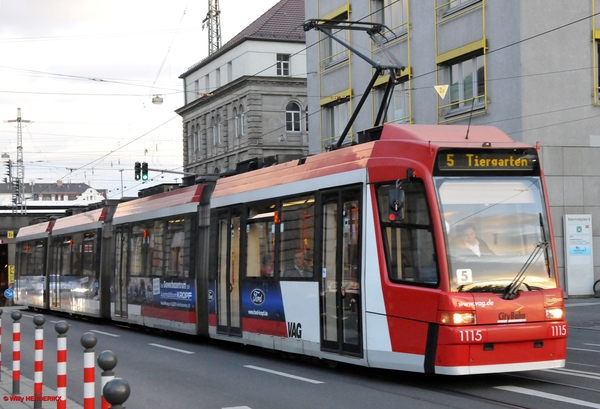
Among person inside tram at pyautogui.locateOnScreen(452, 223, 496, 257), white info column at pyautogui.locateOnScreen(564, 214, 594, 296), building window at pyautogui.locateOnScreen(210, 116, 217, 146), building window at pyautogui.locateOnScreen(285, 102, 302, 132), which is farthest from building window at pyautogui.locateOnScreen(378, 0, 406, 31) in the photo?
building window at pyautogui.locateOnScreen(210, 116, 217, 146)

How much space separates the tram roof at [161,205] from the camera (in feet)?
59.7

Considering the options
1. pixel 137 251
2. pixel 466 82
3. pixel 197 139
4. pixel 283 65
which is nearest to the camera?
pixel 137 251

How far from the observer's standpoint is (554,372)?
38.9 ft

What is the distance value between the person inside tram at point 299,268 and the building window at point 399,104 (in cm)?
1998

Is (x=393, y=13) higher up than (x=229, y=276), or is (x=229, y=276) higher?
(x=393, y=13)

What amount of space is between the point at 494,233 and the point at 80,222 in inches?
752

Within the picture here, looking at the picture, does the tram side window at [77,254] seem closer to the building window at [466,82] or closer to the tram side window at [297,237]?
the building window at [466,82]

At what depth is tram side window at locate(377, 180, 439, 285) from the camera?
10.6 meters

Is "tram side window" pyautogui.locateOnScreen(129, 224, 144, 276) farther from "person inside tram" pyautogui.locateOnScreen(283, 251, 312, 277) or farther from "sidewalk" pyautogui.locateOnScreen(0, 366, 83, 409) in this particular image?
"sidewalk" pyautogui.locateOnScreen(0, 366, 83, 409)

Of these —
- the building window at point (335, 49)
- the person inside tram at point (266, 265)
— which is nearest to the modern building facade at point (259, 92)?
the building window at point (335, 49)

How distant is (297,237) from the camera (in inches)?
532

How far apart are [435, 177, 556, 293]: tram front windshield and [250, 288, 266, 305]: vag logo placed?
4.74 metres

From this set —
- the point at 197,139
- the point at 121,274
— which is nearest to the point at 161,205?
the point at 121,274

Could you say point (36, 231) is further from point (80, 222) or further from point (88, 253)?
point (88, 253)
